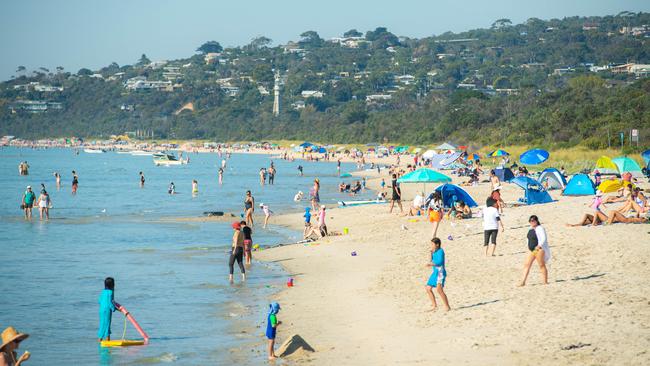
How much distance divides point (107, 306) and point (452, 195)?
14.4 metres

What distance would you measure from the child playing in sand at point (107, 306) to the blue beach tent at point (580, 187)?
21.3 m

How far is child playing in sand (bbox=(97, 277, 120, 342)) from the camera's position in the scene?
12609 millimetres

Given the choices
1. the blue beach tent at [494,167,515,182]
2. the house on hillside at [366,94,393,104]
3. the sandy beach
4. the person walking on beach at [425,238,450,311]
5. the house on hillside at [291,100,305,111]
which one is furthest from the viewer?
the house on hillside at [291,100,305,111]

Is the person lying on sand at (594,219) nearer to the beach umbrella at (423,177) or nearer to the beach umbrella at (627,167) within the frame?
the beach umbrella at (423,177)

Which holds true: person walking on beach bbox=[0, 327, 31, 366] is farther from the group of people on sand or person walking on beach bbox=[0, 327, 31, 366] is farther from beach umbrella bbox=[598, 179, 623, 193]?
beach umbrella bbox=[598, 179, 623, 193]

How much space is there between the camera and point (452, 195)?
82.7 ft

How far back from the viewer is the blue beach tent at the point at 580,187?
30.4 m

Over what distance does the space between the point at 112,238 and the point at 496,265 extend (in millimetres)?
14767

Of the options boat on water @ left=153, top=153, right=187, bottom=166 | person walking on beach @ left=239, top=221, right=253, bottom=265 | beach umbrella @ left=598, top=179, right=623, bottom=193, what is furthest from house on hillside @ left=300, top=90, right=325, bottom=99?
person walking on beach @ left=239, top=221, right=253, bottom=265

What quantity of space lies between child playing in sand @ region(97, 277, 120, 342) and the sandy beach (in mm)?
2611

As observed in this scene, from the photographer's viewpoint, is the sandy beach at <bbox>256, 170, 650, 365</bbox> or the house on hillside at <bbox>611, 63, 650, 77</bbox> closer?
the sandy beach at <bbox>256, 170, 650, 365</bbox>

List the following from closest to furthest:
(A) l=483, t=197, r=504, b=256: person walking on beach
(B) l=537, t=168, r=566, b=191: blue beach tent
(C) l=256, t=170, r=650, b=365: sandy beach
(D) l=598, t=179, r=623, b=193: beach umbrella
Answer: (C) l=256, t=170, r=650, b=365: sandy beach
(A) l=483, t=197, r=504, b=256: person walking on beach
(D) l=598, t=179, r=623, b=193: beach umbrella
(B) l=537, t=168, r=566, b=191: blue beach tent

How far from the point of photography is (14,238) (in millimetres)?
27672

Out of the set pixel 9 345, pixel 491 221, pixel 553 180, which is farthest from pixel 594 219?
pixel 553 180
